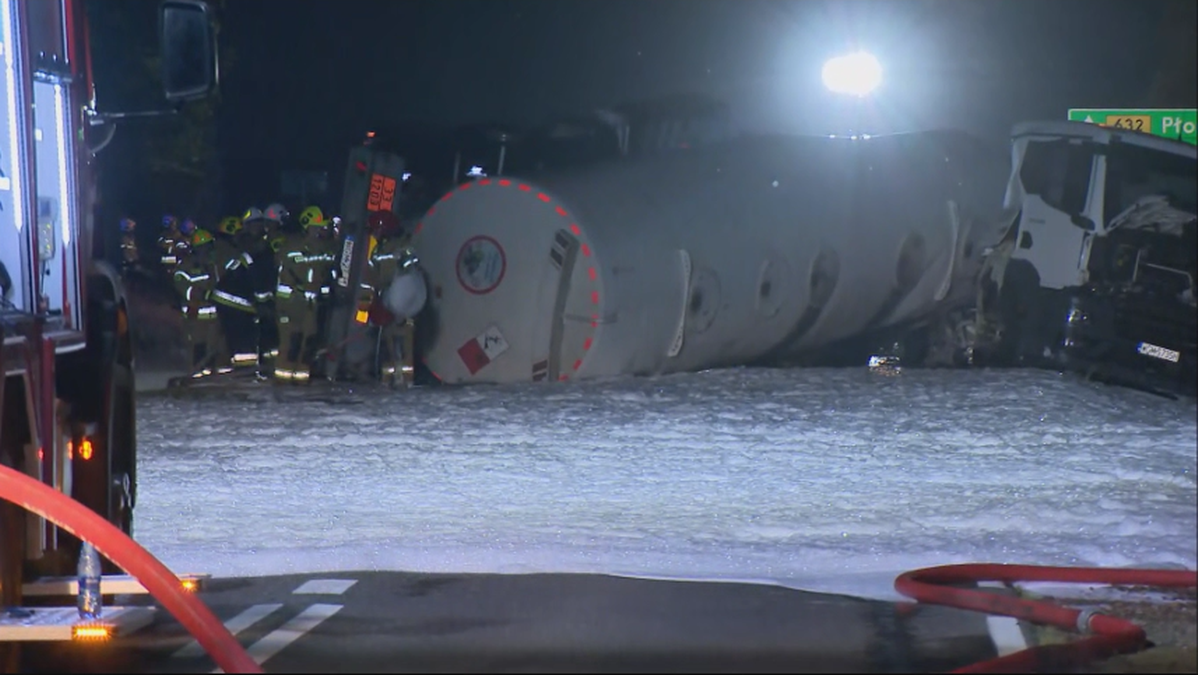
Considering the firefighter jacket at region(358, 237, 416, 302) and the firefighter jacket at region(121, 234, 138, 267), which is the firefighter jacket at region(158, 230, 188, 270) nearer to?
the firefighter jacket at region(121, 234, 138, 267)

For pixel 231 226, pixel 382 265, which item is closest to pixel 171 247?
pixel 231 226

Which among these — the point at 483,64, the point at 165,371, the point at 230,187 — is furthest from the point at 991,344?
the point at 230,187

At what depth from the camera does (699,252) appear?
12.9 m

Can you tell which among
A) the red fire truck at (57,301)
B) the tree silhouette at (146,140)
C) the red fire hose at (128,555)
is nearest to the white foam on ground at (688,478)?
the red fire truck at (57,301)

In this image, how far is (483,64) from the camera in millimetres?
16078

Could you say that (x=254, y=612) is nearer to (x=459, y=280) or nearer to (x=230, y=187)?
(x=459, y=280)

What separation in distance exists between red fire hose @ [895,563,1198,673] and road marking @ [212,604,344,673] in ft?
7.41

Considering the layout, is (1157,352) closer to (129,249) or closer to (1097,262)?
(1097,262)

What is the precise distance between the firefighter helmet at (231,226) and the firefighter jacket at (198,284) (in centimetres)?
67

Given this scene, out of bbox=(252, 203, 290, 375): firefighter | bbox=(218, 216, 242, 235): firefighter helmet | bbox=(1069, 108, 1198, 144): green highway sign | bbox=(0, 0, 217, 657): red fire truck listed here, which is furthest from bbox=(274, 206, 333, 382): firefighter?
bbox=(0, 0, 217, 657): red fire truck

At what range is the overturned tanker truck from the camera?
12.7 metres

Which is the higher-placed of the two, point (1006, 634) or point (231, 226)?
point (231, 226)

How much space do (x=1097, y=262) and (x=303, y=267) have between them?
7533 mm

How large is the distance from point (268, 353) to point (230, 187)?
4822mm
